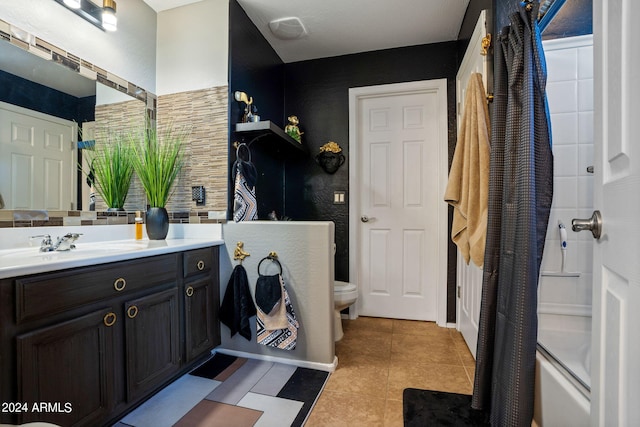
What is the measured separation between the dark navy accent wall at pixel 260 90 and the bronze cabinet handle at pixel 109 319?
36.8 inches

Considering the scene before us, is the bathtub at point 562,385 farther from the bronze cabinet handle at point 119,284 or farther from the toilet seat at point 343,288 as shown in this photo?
the bronze cabinet handle at point 119,284

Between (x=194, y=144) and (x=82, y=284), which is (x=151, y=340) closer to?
(x=82, y=284)

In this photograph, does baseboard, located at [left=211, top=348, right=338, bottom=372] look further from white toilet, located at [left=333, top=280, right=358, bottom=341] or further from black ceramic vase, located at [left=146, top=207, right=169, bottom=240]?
black ceramic vase, located at [left=146, top=207, right=169, bottom=240]

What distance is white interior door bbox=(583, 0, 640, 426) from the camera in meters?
0.57

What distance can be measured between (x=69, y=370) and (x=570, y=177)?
2567 millimetres

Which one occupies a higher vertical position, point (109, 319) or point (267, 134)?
point (267, 134)

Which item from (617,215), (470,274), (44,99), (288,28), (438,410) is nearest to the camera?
(617,215)

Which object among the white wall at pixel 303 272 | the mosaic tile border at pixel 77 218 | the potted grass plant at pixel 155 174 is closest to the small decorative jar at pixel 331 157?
the white wall at pixel 303 272

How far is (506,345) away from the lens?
1142mm

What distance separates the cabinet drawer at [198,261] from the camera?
1.67 m

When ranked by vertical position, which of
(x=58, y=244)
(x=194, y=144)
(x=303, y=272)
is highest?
(x=194, y=144)

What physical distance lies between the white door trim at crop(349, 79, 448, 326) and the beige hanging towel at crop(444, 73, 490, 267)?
854 millimetres

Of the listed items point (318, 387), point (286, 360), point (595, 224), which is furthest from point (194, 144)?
point (595, 224)

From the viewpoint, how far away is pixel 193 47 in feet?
6.99
